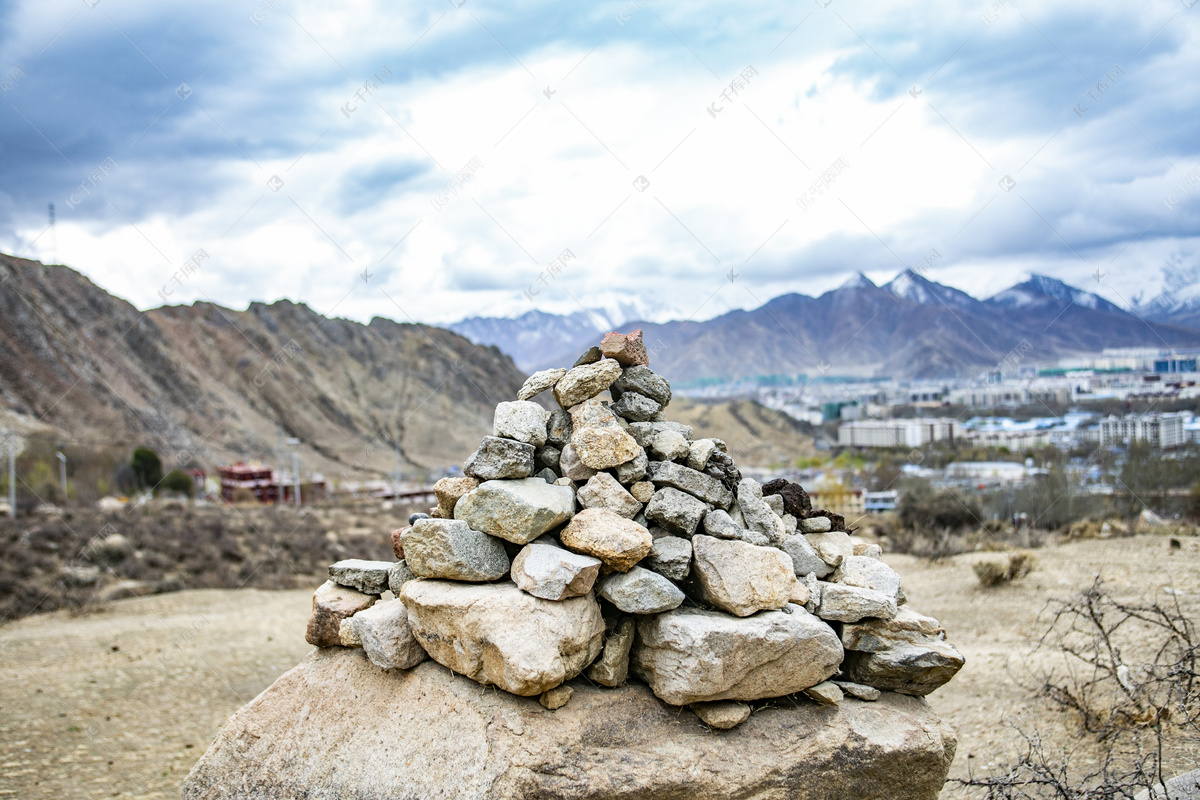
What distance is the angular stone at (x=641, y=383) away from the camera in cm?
580

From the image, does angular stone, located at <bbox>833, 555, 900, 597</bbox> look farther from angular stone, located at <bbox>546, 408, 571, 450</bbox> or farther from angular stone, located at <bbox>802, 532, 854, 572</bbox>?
angular stone, located at <bbox>546, 408, 571, 450</bbox>

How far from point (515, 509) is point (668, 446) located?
122 centimetres

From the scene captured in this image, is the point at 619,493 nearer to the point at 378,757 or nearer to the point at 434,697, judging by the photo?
the point at 434,697

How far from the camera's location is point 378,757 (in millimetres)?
4703

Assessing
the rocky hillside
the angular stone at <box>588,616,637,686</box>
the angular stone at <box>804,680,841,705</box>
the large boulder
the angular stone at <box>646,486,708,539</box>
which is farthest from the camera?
the rocky hillside

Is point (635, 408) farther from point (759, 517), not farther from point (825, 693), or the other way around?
point (825, 693)

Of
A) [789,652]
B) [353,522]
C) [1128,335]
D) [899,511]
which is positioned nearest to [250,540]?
[353,522]

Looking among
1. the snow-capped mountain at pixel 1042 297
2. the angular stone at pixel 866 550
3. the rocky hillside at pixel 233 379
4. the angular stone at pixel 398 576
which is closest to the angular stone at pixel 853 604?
the angular stone at pixel 866 550

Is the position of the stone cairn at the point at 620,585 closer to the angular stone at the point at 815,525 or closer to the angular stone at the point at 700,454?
the angular stone at the point at 700,454

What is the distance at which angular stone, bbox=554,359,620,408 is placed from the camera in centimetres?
549

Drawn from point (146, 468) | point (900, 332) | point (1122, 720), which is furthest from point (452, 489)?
point (900, 332)

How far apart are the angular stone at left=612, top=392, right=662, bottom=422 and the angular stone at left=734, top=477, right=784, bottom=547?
0.87 meters

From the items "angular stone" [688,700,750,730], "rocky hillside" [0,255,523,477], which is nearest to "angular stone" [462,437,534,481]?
"angular stone" [688,700,750,730]

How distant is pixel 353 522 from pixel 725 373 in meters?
110
